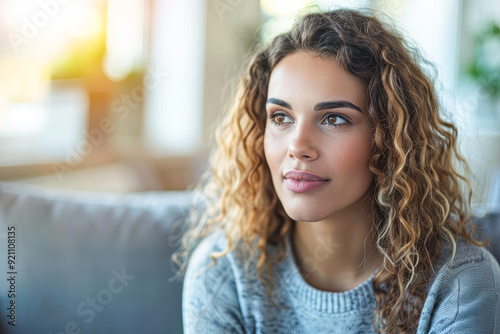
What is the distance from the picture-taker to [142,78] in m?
3.29

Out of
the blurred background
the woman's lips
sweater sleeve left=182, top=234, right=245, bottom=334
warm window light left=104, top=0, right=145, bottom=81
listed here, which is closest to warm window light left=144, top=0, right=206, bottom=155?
the blurred background

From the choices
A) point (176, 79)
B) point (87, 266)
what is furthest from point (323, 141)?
point (176, 79)

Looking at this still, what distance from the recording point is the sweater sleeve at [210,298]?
3.85 feet

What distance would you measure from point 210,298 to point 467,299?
575 mm

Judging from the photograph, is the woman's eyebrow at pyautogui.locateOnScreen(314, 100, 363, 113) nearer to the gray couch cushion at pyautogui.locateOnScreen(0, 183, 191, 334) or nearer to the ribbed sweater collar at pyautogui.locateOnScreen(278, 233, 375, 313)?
the ribbed sweater collar at pyautogui.locateOnScreen(278, 233, 375, 313)

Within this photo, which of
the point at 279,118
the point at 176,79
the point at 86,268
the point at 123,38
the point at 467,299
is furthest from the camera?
the point at 176,79

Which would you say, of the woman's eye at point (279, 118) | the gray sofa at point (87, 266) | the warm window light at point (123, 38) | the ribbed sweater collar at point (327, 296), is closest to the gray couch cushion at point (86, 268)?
the gray sofa at point (87, 266)

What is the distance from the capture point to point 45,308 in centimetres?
125

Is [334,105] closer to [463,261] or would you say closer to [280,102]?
[280,102]

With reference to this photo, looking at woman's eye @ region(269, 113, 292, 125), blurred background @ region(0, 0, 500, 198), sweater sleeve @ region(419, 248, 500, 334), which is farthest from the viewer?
blurred background @ region(0, 0, 500, 198)

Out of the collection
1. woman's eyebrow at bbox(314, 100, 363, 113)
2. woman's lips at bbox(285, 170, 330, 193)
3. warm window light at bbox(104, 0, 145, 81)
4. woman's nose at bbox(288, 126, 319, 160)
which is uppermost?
warm window light at bbox(104, 0, 145, 81)

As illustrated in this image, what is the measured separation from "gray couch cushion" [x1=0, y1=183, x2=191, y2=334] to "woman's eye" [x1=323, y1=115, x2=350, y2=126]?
0.54 m

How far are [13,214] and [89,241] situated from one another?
21cm

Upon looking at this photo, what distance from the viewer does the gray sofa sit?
1.25 m
